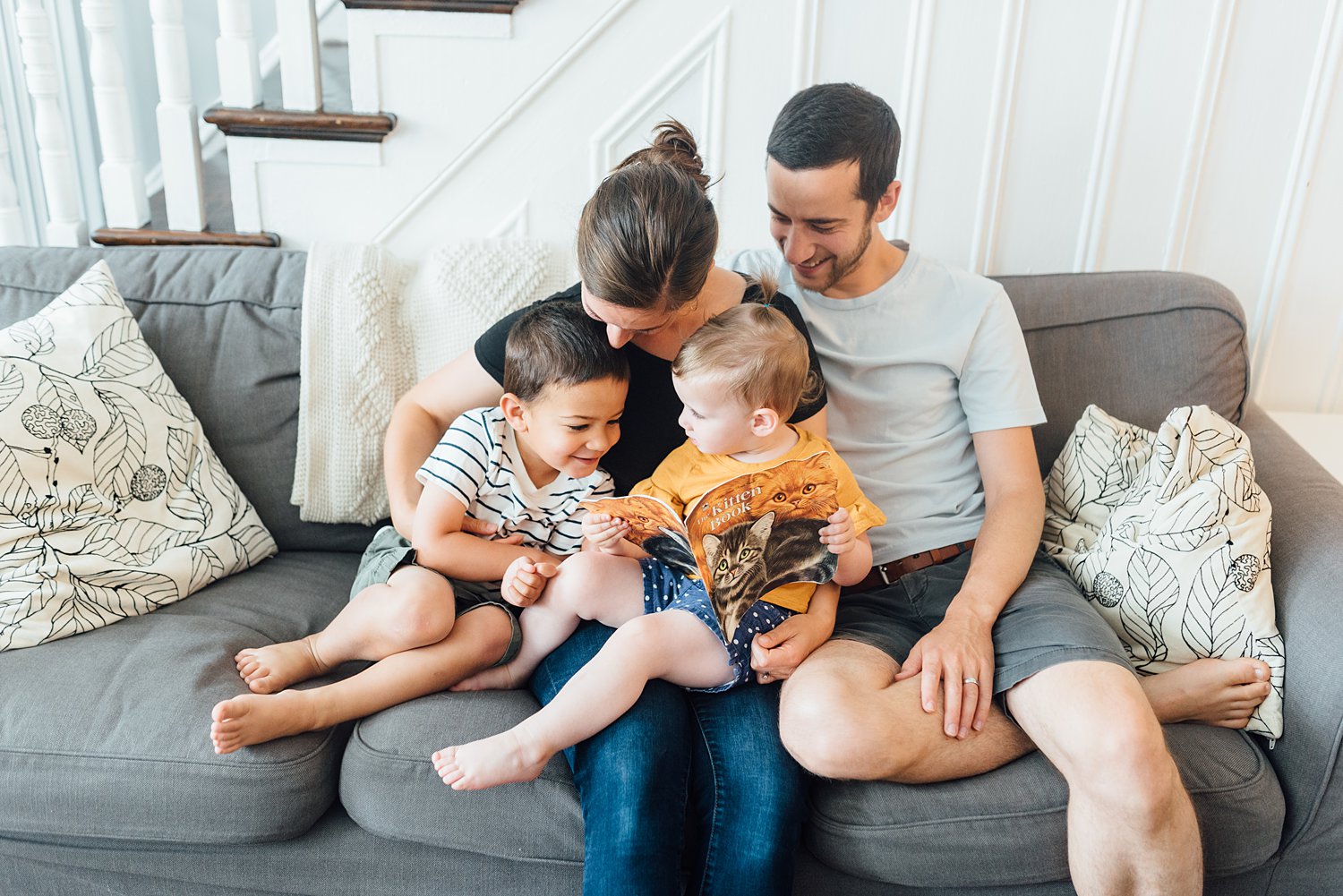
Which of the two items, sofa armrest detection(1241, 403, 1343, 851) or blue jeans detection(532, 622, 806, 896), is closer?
blue jeans detection(532, 622, 806, 896)

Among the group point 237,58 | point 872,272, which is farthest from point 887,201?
point 237,58

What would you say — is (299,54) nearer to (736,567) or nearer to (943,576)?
(736,567)

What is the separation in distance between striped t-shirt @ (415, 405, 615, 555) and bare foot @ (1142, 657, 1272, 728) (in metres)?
0.86

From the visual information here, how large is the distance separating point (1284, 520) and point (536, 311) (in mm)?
1199

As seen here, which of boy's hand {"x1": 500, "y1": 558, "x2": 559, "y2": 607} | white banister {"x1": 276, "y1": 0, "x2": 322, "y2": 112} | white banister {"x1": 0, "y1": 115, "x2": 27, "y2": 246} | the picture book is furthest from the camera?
white banister {"x1": 0, "y1": 115, "x2": 27, "y2": 246}

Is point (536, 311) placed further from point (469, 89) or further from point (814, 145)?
point (469, 89)

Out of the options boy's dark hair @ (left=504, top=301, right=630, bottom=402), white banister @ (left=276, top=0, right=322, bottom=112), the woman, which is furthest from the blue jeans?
white banister @ (left=276, top=0, right=322, bottom=112)

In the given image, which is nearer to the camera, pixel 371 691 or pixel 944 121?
pixel 371 691

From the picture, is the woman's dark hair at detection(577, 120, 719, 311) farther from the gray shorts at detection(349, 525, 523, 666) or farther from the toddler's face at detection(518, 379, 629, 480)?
the gray shorts at detection(349, 525, 523, 666)

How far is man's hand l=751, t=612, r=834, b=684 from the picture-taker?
136 centimetres

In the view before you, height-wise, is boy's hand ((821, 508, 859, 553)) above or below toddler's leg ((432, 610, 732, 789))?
above

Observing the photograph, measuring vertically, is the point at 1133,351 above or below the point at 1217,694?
above

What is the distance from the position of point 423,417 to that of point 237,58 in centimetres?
91

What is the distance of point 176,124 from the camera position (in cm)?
199
